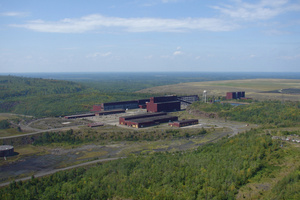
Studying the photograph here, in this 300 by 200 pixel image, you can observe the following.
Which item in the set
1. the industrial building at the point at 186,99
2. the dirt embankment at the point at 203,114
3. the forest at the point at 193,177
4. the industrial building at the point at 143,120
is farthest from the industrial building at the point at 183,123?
the industrial building at the point at 186,99

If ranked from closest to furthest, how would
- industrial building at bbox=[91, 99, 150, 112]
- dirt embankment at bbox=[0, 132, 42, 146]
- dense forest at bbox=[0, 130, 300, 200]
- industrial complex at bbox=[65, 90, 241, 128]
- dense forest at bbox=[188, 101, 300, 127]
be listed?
1. dense forest at bbox=[0, 130, 300, 200]
2. dirt embankment at bbox=[0, 132, 42, 146]
3. industrial complex at bbox=[65, 90, 241, 128]
4. dense forest at bbox=[188, 101, 300, 127]
5. industrial building at bbox=[91, 99, 150, 112]

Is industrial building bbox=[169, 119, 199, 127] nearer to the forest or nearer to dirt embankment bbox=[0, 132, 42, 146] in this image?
the forest

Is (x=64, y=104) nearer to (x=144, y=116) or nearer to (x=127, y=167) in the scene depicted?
(x=144, y=116)

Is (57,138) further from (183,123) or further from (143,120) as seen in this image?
(183,123)

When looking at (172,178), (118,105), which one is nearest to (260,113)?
(118,105)

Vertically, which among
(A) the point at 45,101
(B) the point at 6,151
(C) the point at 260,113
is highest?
(A) the point at 45,101

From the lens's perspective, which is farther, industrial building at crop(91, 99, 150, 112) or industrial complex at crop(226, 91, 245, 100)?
industrial complex at crop(226, 91, 245, 100)

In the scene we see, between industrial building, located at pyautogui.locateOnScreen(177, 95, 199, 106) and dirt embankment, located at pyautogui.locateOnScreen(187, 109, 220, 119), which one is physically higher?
industrial building, located at pyautogui.locateOnScreen(177, 95, 199, 106)

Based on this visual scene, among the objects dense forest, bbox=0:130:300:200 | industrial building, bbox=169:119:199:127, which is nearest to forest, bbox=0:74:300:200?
dense forest, bbox=0:130:300:200
